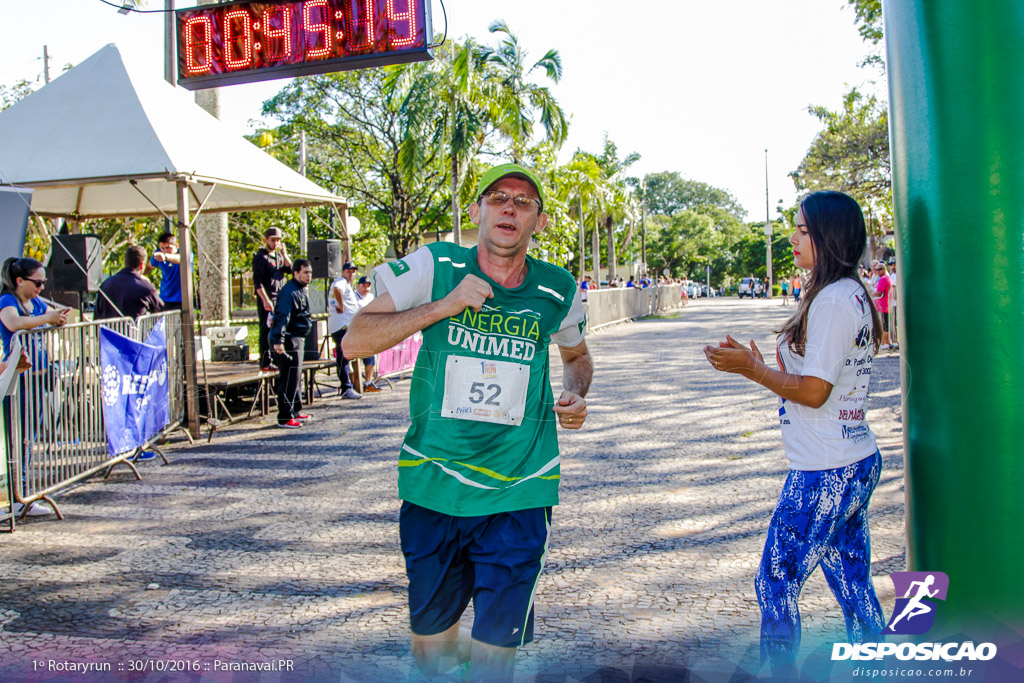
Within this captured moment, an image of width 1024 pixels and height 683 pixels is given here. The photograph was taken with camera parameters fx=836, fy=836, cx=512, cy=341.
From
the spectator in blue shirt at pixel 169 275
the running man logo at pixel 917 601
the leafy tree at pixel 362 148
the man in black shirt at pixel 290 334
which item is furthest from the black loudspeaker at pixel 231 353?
the leafy tree at pixel 362 148

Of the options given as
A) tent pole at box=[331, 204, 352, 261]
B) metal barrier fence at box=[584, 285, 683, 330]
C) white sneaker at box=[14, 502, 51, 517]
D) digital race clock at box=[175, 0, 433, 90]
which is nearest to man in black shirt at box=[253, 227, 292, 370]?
tent pole at box=[331, 204, 352, 261]

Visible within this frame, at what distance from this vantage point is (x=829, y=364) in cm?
271

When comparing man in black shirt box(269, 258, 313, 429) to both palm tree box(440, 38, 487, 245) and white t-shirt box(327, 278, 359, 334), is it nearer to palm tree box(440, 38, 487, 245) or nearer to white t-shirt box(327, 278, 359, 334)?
white t-shirt box(327, 278, 359, 334)

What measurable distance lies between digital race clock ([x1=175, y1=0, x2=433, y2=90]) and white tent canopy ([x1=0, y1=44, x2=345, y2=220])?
2.44 metres

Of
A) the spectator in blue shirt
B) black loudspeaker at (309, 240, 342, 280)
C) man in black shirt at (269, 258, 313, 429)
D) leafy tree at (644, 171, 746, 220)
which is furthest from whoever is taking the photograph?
leafy tree at (644, 171, 746, 220)

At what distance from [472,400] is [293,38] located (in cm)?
499

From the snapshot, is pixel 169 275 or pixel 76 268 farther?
pixel 169 275

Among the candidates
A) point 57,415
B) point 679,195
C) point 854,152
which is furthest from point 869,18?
point 679,195

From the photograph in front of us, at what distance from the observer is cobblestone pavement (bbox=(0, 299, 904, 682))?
367 centimetres

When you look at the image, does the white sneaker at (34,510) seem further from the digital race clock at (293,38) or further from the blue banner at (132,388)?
the digital race clock at (293,38)

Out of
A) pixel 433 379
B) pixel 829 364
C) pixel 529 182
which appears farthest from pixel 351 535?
pixel 829 364

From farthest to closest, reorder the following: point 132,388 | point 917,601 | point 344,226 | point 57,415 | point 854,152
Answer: point 854,152 < point 344,226 < point 132,388 < point 57,415 < point 917,601

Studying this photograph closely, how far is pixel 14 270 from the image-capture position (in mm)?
6961

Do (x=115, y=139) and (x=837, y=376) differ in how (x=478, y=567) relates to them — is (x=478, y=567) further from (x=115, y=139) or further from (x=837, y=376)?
(x=115, y=139)
